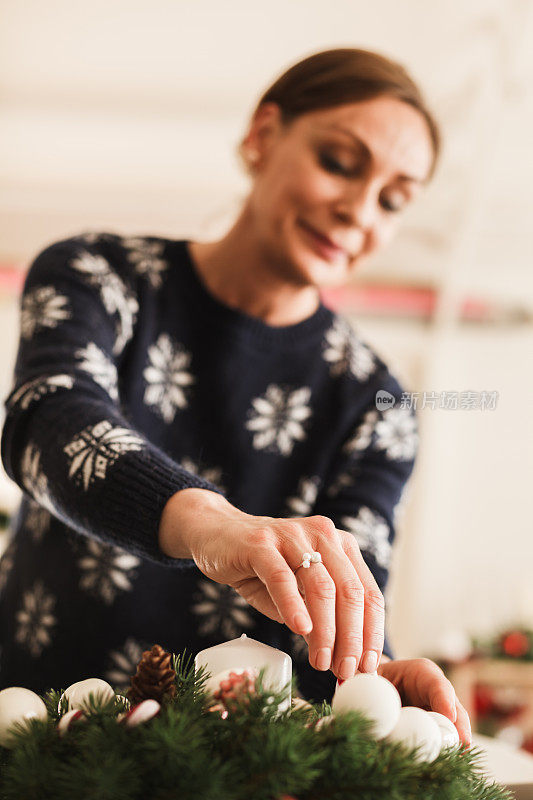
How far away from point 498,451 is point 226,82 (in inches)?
118

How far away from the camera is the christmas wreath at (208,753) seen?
1.31 ft

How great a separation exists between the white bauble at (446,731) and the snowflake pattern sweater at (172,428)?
22 centimetres

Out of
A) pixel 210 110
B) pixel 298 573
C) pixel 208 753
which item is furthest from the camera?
pixel 210 110

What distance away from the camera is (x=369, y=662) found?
54 centimetres

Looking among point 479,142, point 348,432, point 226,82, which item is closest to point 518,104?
point 479,142

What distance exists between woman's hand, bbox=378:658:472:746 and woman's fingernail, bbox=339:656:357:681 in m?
0.12

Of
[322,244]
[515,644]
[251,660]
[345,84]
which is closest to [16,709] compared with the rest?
[251,660]

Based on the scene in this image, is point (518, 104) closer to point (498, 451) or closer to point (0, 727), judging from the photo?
point (498, 451)

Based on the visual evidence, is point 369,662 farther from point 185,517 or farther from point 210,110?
point 210,110

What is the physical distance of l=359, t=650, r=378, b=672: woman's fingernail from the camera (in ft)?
1.77

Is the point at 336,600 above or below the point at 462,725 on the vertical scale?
above

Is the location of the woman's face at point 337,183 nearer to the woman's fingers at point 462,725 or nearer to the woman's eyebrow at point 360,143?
the woman's eyebrow at point 360,143

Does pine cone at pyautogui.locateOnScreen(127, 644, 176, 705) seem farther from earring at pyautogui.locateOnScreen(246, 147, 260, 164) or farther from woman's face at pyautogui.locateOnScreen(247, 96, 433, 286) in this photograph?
earring at pyautogui.locateOnScreen(246, 147, 260, 164)

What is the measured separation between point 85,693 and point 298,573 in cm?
15
